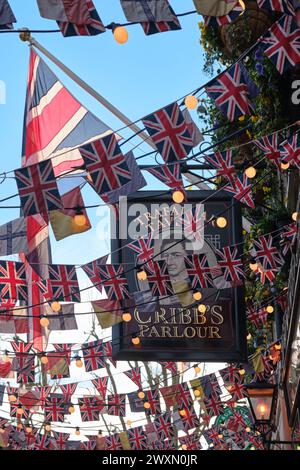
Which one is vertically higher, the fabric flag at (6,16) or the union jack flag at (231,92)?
the union jack flag at (231,92)

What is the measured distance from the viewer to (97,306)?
13977mm

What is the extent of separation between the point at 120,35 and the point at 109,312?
6.24 metres

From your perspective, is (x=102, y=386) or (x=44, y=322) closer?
(x=44, y=322)

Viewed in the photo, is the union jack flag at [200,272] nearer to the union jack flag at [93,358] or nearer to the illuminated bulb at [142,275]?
the illuminated bulb at [142,275]

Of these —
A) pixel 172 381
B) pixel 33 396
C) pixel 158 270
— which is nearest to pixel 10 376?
pixel 33 396

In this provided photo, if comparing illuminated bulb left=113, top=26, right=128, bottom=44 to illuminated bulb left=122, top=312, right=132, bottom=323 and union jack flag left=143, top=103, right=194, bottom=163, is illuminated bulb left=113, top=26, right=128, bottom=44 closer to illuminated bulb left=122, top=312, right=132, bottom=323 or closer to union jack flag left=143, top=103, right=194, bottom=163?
union jack flag left=143, top=103, right=194, bottom=163

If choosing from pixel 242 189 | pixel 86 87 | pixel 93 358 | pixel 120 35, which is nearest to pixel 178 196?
pixel 242 189

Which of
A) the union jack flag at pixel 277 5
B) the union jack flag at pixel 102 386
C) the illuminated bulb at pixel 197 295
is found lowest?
the illuminated bulb at pixel 197 295

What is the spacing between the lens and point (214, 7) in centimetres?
788

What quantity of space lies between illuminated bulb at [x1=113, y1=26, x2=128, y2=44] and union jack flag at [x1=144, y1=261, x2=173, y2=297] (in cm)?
509

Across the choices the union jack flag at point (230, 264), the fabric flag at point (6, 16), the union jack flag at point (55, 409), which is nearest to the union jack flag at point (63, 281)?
the union jack flag at point (230, 264)

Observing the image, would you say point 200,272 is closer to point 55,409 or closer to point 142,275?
point 142,275

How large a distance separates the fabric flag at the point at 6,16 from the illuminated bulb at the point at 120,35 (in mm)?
800

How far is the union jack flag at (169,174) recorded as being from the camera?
10539mm
